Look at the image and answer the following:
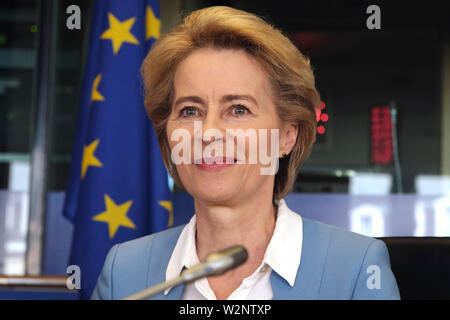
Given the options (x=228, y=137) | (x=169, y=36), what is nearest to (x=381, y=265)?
(x=228, y=137)

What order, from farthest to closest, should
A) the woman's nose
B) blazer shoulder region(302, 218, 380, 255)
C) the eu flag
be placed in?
the eu flag
blazer shoulder region(302, 218, 380, 255)
the woman's nose

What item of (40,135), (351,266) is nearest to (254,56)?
(351,266)

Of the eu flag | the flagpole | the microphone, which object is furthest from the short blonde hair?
the flagpole

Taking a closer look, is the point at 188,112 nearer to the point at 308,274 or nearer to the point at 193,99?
the point at 193,99

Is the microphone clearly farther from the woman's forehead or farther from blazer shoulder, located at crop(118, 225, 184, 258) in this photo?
blazer shoulder, located at crop(118, 225, 184, 258)

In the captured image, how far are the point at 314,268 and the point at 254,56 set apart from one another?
0.45 metres

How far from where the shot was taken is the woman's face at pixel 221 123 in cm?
116

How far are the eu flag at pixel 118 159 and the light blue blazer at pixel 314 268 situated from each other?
1.08 m

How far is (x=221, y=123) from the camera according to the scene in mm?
1159

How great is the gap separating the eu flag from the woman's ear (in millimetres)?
1199

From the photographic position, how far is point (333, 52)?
12.6 feet

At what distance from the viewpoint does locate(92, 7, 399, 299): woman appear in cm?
117

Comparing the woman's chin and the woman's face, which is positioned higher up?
the woman's face
